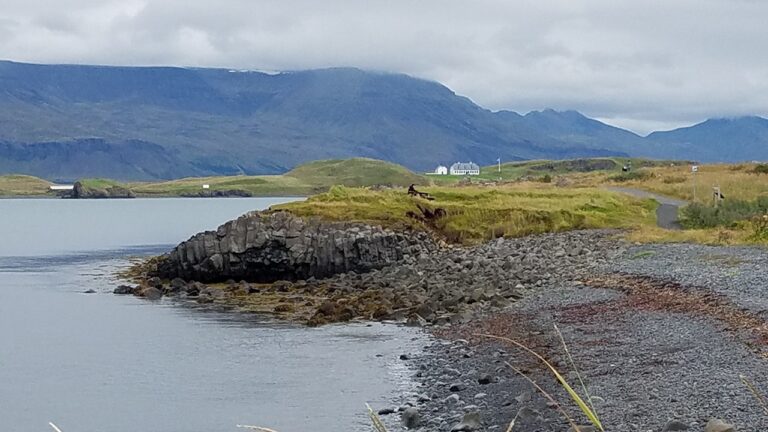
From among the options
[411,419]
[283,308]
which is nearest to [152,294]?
[283,308]

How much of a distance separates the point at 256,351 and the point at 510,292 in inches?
350

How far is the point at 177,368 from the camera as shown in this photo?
87.6ft

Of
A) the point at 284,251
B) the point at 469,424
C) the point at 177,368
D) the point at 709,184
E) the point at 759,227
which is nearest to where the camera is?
the point at 469,424

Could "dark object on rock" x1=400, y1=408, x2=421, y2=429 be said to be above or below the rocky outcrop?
below

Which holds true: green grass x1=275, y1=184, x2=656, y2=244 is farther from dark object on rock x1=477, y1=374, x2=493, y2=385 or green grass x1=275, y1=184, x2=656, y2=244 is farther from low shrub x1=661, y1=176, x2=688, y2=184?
dark object on rock x1=477, y1=374, x2=493, y2=385

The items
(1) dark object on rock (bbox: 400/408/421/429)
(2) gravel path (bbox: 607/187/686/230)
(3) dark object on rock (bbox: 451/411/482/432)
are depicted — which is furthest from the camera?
(2) gravel path (bbox: 607/187/686/230)

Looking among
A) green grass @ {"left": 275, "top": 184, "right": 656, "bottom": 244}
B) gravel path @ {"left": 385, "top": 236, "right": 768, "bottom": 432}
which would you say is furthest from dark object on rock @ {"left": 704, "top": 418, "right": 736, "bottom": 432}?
green grass @ {"left": 275, "top": 184, "right": 656, "bottom": 244}

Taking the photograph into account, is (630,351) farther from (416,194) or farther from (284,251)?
(416,194)

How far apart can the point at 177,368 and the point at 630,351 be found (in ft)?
38.3

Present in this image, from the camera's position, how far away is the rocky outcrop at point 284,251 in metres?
46.8

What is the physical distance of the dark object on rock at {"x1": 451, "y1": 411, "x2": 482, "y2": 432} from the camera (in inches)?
643

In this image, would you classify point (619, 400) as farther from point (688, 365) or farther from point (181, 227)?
point (181, 227)

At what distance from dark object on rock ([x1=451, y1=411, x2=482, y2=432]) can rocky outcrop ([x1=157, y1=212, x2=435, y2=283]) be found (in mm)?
30143

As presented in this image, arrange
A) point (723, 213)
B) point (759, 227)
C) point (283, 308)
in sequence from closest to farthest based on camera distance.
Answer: point (283, 308)
point (759, 227)
point (723, 213)
